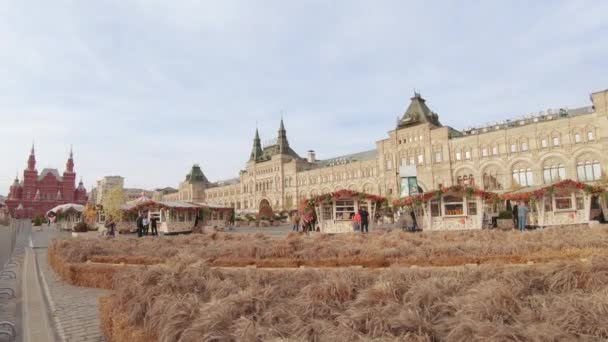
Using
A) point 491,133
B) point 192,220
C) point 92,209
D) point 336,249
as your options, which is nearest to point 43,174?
point 92,209

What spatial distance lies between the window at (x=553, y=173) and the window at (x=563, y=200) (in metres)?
23.8

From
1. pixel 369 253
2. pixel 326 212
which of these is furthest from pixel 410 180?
pixel 369 253

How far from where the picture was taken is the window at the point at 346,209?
24.5m

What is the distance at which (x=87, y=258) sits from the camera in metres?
11.8

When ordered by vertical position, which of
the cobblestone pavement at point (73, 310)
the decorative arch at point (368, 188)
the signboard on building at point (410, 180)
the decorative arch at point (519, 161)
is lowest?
the cobblestone pavement at point (73, 310)

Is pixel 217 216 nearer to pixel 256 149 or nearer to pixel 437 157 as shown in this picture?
pixel 437 157

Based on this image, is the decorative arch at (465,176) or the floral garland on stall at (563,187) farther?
the decorative arch at (465,176)

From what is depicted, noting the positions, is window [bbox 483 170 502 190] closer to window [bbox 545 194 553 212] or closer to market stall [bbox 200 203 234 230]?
window [bbox 545 194 553 212]

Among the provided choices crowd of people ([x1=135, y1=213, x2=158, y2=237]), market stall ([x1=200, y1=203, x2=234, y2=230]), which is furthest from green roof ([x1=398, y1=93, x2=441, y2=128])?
crowd of people ([x1=135, y1=213, x2=158, y2=237])

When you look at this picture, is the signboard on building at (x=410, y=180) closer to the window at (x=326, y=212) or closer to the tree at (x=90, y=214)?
the window at (x=326, y=212)

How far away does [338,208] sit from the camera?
24.6 m

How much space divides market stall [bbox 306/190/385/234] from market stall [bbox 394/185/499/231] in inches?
107

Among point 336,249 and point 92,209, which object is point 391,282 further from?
point 92,209

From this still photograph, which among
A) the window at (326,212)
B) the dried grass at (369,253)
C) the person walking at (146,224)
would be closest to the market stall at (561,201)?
the window at (326,212)
